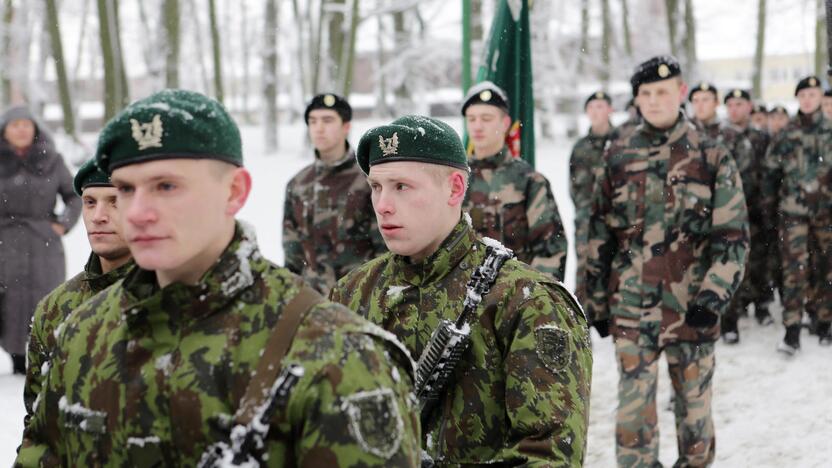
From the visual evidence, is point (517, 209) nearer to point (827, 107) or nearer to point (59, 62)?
point (827, 107)

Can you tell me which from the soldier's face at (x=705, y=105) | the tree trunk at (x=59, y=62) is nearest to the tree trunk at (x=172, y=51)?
the tree trunk at (x=59, y=62)

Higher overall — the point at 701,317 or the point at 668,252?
the point at 668,252

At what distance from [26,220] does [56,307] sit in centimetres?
547

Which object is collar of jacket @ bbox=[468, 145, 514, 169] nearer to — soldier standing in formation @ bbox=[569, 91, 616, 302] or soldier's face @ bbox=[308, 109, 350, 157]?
soldier's face @ bbox=[308, 109, 350, 157]

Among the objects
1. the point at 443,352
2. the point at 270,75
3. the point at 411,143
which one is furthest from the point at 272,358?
the point at 270,75

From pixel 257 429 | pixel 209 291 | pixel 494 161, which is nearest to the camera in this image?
pixel 257 429

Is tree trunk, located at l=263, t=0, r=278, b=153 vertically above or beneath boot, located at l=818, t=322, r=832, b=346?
above

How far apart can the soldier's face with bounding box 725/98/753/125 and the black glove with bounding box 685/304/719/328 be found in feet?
20.9

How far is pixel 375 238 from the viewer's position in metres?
6.41

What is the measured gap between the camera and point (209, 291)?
1815 millimetres

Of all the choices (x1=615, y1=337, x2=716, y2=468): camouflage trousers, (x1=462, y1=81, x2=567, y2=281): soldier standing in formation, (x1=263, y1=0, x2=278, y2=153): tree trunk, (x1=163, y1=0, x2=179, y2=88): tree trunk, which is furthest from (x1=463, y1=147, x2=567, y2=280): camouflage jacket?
(x1=263, y1=0, x2=278, y2=153): tree trunk

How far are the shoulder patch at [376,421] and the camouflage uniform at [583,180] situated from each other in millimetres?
8472

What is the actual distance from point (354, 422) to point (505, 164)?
13.5ft

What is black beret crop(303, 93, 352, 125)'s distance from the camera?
263 inches
